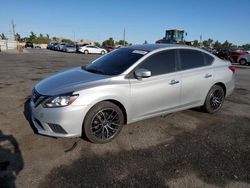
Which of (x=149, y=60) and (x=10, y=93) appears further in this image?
(x=10, y=93)

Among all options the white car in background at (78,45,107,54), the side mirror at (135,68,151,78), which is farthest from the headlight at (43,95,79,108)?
the white car in background at (78,45,107,54)

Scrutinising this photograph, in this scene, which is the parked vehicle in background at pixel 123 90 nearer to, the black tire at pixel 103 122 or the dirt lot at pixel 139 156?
the black tire at pixel 103 122

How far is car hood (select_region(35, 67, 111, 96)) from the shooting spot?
4.18m

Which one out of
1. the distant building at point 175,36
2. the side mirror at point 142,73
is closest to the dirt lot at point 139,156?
the side mirror at point 142,73

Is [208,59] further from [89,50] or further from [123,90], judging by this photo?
[89,50]

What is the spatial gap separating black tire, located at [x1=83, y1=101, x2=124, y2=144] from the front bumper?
133mm

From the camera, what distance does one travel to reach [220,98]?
20.5ft

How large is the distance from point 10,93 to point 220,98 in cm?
587

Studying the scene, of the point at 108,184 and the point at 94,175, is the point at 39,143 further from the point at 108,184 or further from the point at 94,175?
the point at 108,184

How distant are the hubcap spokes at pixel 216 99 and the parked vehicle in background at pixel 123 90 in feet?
0.12

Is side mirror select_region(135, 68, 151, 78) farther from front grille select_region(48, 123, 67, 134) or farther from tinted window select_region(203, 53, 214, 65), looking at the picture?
tinted window select_region(203, 53, 214, 65)

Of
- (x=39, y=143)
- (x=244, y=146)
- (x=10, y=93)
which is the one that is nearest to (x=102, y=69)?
(x=39, y=143)

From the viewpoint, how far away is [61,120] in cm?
399

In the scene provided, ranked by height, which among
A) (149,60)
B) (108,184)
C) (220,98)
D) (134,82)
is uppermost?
(149,60)
